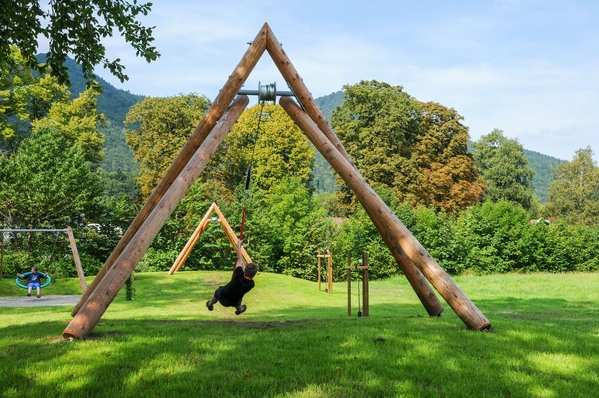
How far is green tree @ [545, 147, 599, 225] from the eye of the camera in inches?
2591

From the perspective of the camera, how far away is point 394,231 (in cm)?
838

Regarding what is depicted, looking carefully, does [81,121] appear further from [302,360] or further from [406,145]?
[302,360]

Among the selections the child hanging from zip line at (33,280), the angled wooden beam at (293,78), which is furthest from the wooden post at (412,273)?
the child hanging from zip line at (33,280)

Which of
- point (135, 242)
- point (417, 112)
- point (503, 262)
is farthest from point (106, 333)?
point (417, 112)

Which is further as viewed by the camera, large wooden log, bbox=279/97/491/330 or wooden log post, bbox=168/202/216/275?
wooden log post, bbox=168/202/216/275

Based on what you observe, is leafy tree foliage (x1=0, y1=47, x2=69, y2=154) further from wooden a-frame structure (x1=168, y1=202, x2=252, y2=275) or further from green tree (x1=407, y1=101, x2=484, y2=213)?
green tree (x1=407, y1=101, x2=484, y2=213)

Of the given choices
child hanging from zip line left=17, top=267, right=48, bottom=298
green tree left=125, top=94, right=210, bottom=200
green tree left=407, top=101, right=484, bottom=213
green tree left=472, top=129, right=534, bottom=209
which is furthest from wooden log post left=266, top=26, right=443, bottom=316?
green tree left=472, top=129, right=534, bottom=209

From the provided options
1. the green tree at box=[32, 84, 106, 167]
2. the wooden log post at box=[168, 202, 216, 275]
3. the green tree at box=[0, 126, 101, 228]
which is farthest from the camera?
the green tree at box=[32, 84, 106, 167]

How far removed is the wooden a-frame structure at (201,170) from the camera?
24.5 feet

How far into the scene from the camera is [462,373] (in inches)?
237

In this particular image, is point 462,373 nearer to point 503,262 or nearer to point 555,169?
point 503,262

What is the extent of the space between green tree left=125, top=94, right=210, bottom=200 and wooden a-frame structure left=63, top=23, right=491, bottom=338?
3175cm

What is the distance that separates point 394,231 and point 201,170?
10.8ft

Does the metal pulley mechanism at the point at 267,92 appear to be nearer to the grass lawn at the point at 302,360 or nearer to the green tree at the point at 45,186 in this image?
the grass lawn at the point at 302,360
